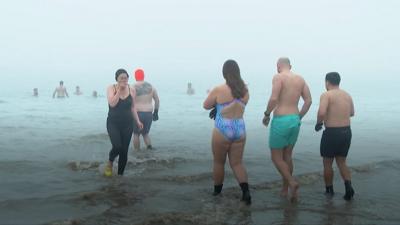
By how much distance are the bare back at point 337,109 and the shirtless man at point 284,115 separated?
1.37 ft

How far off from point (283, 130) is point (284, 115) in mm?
227

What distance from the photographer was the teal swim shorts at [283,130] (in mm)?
6617

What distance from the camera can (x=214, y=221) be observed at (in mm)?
5707

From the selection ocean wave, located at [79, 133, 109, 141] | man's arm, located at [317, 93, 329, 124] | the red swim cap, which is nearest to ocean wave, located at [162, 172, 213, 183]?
man's arm, located at [317, 93, 329, 124]

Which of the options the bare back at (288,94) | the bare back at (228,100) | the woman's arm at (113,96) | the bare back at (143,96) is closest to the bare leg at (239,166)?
the bare back at (228,100)

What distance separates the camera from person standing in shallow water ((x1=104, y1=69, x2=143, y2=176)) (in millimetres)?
7547

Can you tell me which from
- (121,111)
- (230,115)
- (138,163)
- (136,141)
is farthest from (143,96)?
(230,115)

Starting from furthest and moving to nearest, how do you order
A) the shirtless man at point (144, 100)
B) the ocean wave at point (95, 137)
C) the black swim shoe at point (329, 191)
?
the ocean wave at point (95, 137)
the shirtless man at point (144, 100)
the black swim shoe at point (329, 191)

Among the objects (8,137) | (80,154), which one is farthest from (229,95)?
(8,137)

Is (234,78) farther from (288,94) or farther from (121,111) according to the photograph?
(121,111)

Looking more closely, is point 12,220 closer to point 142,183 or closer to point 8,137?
point 142,183

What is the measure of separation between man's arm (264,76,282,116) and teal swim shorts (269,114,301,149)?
0.64 feet

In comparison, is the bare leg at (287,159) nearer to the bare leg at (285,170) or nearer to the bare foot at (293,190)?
the bare leg at (285,170)

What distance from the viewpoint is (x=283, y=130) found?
6.61 metres
